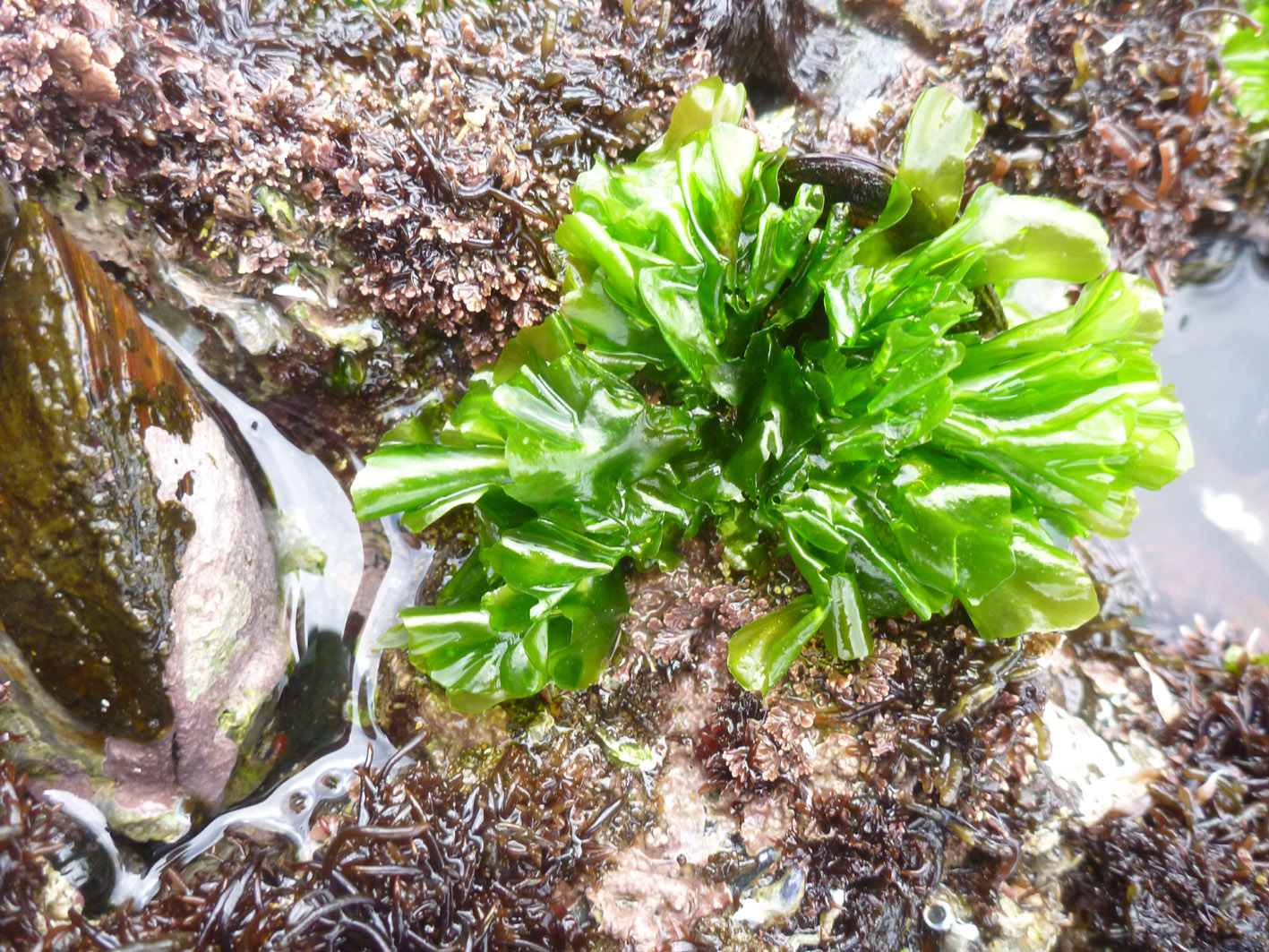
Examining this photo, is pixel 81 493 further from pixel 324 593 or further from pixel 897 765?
pixel 897 765

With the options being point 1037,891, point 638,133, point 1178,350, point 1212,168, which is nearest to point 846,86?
point 638,133

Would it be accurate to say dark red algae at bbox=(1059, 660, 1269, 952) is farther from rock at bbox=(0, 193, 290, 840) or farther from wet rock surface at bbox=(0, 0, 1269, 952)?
rock at bbox=(0, 193, 290, 840)

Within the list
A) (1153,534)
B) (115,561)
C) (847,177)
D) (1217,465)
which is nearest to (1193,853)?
(1153,534)

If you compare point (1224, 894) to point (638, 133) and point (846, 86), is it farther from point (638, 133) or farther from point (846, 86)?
point (638, 133)

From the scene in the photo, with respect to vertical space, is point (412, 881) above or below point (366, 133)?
below

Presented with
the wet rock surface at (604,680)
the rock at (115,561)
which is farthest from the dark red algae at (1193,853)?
the rock at (115,561)

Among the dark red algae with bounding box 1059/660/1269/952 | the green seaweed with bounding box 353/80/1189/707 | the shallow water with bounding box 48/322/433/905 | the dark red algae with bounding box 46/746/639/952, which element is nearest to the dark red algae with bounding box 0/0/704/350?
the green seaweed with bounding box 353/80/1189/707
